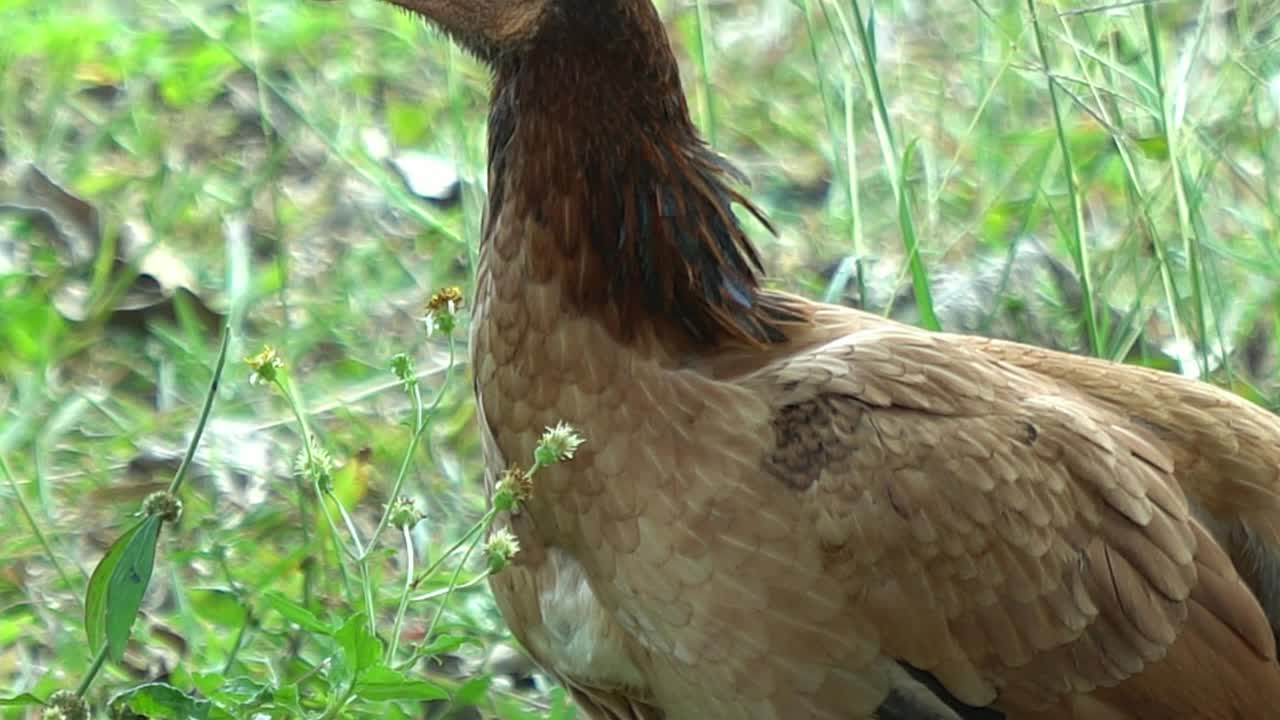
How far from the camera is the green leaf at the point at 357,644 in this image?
2.65m

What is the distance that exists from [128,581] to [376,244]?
2661 mm

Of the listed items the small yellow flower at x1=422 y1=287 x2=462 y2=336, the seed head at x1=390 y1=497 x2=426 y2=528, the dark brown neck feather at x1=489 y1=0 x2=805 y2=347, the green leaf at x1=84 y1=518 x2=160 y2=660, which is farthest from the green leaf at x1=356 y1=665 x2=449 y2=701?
the dark brown neck feather at x1=489 y1=0 x2=805 y2=347

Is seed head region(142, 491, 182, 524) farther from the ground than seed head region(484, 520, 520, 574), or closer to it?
farther from the ground

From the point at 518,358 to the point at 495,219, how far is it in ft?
0.76

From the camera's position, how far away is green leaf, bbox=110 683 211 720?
267 cm

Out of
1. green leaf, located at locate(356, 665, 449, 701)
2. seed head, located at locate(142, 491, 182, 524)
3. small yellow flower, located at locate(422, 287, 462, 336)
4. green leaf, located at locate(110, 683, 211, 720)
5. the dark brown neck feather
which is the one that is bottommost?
green leaf, located at locate(110, 683, 211, 720)

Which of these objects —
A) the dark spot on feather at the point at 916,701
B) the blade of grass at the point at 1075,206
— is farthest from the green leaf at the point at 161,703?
the blade of grass at the point at 1075,206

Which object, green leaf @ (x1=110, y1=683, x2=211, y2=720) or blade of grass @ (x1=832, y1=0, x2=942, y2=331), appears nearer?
green leaf @ (x1=110, y1=683, x2=211, y2=720)

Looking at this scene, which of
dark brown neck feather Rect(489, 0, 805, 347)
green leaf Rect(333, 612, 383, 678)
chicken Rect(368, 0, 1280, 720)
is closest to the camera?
green leaf Rect(333, 612, 383, 678)

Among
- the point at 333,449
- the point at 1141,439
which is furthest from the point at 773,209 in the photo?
the point at 1141,439

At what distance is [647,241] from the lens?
296 cm

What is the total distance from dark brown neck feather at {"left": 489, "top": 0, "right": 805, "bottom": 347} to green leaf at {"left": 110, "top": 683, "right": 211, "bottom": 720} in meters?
0.76

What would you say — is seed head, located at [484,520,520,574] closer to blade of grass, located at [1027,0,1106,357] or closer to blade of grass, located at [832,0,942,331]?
blade of grass, located at [832,0,942,331]

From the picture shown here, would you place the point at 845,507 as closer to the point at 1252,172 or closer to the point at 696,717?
the point at 696,717
